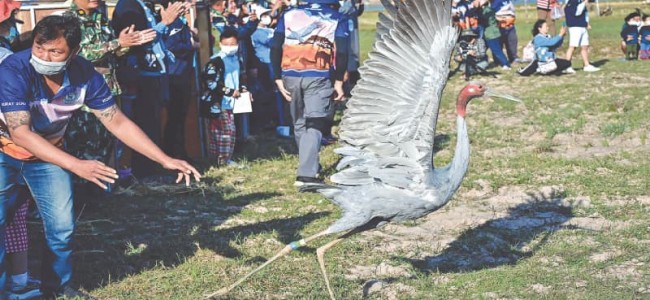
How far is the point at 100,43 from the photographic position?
7.70 m

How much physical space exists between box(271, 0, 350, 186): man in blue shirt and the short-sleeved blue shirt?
3.19m

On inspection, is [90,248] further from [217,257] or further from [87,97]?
[87,97]

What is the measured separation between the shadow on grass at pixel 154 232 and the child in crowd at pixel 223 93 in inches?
60.4

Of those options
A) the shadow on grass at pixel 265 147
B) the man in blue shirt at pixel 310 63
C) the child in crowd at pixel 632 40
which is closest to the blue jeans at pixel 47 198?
the man in blue shirt at pixel 310 63

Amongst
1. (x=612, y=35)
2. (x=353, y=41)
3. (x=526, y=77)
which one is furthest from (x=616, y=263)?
(x=612, y=35)

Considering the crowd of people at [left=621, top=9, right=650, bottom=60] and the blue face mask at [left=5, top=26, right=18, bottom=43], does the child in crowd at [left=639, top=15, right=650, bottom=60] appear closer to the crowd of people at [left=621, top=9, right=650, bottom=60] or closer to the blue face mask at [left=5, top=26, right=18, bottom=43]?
the crowd of people at [left=621, top=9, right=650, bottom=60]

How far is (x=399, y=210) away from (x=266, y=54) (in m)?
6.86

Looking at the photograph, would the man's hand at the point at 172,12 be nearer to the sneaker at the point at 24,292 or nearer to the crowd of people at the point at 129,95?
the crowd of people at the point at 129,95

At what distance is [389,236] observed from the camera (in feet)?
23.5

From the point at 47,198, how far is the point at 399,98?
2.24 metres

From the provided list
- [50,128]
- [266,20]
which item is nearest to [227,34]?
[266,20]

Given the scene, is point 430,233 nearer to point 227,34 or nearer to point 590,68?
point 227,34

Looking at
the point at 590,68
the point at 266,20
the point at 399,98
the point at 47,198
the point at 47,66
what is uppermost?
the point at 47,66

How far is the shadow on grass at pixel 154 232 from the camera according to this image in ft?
21.1
